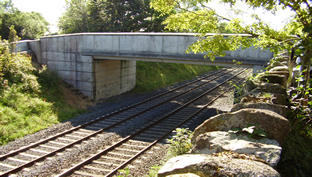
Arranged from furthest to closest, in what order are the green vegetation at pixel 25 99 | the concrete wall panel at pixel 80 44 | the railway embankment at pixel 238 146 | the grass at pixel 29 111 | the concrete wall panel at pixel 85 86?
the concrete wall panel at pixel 85 86, the concrete wall panel at pixel 80 44, the green vegetation at pixel 25 99, the grass at pixel 29 111, the railway embankment at pixel 238 146

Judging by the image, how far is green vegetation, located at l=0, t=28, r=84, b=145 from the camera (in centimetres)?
1241

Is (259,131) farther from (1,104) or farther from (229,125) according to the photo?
(1,104)

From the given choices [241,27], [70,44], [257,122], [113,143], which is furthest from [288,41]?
[70,44]

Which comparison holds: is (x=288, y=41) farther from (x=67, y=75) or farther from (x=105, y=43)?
(x=67, y=75)

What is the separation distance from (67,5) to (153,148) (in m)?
33.9

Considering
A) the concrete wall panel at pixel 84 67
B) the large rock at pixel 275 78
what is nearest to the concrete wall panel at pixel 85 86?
the concrete wall panel at pixel 84 67

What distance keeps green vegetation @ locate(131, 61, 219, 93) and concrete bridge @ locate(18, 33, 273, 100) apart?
2.04m

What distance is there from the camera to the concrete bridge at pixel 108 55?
15570mm

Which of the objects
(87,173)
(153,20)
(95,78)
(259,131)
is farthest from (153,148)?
(153,20)

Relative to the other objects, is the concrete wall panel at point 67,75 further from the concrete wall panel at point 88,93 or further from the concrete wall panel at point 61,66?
the concrete wall panel at point 88,93

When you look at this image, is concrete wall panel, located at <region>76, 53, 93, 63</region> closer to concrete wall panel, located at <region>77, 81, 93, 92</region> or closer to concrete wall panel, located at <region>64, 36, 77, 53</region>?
concrete wall panel, located at <region>64, 36, 77, 53</region>

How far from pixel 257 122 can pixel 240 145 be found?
0.74 m

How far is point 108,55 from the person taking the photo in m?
18.3

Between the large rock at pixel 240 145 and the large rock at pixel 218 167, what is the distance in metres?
0.61
